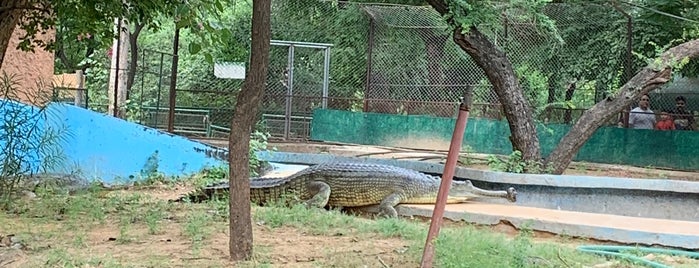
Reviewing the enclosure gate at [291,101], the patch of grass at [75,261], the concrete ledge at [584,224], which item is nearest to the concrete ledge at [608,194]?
the concrete ledge at [584,224]

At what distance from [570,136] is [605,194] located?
4.86 ft

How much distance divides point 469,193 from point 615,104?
2918 millimetres

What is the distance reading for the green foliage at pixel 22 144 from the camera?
19.7ft

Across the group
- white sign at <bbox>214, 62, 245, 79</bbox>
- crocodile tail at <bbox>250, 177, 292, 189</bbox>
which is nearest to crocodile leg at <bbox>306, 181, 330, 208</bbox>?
crocodile tail at <bbox>250, 177, 292, 189</bbox>

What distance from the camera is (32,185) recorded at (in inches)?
267

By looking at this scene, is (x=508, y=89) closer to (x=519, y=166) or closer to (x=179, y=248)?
(x=519, y=166)

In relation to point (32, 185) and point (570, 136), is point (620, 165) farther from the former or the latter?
point (32, 185)

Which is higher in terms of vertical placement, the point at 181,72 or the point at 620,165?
the point at 181,72

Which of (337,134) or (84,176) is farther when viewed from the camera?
(337,134)

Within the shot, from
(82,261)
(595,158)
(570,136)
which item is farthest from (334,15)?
(82,261)

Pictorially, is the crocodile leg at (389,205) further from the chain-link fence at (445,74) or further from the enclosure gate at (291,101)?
the enclosure gate at (291,101)

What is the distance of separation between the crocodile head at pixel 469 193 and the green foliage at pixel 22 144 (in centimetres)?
376

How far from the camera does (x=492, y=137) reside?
12805mm

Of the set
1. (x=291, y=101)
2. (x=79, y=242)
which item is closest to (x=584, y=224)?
(x=79, y=242)
